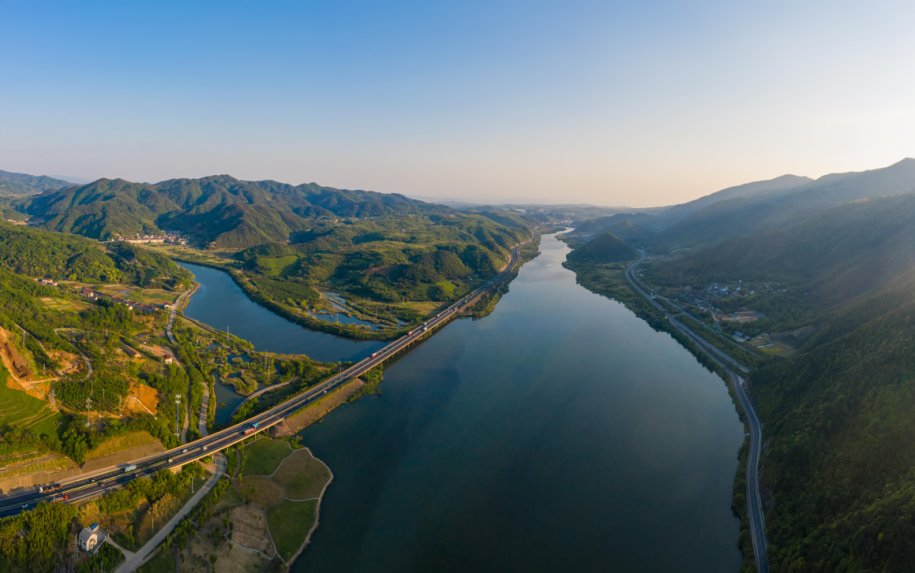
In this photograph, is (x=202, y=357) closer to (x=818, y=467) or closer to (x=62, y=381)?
(x=62, y=381)


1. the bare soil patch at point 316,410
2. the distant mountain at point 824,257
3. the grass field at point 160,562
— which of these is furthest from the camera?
the distant mountain at point 824,257

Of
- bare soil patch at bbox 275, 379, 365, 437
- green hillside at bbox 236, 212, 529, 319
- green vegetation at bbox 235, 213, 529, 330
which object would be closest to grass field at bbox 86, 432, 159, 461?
bare soil patch at bbox 275, 379, 365, 437

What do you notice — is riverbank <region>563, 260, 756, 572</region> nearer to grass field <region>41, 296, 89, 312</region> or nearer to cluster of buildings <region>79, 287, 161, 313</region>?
grass field <region>41, 296, 89, 312</region>

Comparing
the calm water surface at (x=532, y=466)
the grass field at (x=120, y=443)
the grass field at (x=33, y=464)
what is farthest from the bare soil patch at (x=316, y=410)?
the grass field at (x=33, y=464)

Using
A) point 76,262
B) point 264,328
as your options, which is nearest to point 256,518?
point 264,328

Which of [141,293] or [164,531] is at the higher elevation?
[141,293]

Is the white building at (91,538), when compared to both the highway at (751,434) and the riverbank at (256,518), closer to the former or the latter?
the riverbank at (256,518)

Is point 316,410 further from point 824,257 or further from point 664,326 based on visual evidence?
point 824,257
